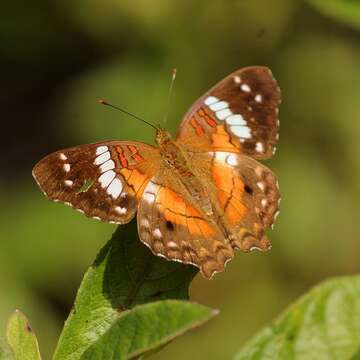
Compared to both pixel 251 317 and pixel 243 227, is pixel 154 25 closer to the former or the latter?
pixel 251 317

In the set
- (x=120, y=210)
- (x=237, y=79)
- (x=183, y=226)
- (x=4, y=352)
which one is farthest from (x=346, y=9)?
(x=4, y=352)

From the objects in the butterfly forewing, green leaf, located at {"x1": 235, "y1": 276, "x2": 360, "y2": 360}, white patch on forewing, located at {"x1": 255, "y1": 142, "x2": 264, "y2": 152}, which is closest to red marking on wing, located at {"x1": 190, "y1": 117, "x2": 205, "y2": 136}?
the butterfly forewing

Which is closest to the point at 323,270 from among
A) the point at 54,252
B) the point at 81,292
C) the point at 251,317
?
the point at 251,317

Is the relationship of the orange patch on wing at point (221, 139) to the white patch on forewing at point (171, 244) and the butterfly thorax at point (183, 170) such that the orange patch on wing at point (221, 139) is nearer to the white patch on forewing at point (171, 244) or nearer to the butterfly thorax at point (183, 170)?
the butterfly thorax at point (183, 170)

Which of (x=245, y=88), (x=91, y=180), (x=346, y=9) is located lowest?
(x=91, y=180)

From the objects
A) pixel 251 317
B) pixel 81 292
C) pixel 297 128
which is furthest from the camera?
pixel 297 128

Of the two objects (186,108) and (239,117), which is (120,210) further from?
(186,108)

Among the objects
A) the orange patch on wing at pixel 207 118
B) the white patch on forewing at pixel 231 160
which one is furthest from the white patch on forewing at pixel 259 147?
the orange patch on wing at pixel 207 118
